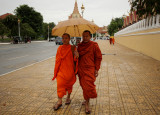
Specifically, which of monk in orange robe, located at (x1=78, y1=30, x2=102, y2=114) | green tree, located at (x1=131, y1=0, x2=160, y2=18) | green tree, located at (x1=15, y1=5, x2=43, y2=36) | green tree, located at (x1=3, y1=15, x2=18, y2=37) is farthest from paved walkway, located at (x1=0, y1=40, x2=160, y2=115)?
green tree, located at (x1=15, y1=5, x2=43, y2=36)

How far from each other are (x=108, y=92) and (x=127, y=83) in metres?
1.16

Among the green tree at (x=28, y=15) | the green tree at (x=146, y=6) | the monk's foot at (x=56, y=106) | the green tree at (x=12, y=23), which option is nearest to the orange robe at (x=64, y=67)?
the monk's foot at (x=56, y=106)

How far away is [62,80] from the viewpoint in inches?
135

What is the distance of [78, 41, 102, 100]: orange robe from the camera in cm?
321

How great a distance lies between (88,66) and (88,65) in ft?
0.07

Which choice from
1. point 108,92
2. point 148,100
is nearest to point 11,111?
point 108,92

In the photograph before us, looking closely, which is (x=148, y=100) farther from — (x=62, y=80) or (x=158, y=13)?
(x=158, y=13)

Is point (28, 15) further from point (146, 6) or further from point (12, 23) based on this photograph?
point (146, 6)

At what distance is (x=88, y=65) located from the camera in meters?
3.26

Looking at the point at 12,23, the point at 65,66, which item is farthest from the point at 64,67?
the point at 12,23

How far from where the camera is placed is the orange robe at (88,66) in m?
3.21

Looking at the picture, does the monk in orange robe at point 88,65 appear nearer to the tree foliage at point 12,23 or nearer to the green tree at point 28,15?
the tree foliage at point 12,23

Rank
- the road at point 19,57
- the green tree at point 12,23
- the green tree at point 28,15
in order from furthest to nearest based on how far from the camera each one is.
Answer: the green tree at point 28,15, the green tree at point 12,23, the road at point 19,57

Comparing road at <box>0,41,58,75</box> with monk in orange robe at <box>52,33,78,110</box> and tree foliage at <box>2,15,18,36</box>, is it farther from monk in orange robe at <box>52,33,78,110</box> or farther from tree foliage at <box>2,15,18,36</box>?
tree foliage at <box>2,15,18,36</box>
